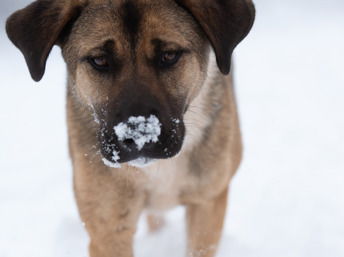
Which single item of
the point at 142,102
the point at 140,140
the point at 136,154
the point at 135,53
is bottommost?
the point at 136,154

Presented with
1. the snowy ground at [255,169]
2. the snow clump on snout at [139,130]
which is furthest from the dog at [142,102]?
the snowy ground at [255,169]

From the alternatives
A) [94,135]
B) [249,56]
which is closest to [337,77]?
[249,56]

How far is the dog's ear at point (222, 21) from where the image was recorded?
3234mm

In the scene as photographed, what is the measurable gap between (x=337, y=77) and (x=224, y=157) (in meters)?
5.47

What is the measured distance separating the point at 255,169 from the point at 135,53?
3.24m

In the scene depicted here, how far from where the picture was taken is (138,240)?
17.4 feet

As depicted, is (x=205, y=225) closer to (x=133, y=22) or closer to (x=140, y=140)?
(x=140, y=140)

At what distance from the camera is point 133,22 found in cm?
308

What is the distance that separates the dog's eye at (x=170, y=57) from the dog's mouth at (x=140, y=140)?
0.36 metres

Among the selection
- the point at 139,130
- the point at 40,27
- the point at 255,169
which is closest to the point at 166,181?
the point at 139,130

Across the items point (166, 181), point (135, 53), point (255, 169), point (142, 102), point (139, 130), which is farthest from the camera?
point (255, 169)

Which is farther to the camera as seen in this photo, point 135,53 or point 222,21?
point 222,21

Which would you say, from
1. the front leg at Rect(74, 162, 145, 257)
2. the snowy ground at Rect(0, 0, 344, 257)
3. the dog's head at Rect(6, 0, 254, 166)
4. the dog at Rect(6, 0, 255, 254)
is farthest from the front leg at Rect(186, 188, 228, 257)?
the dog's head at Rect(6, 0, 254, 166)

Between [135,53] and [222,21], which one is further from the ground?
[222,21]
